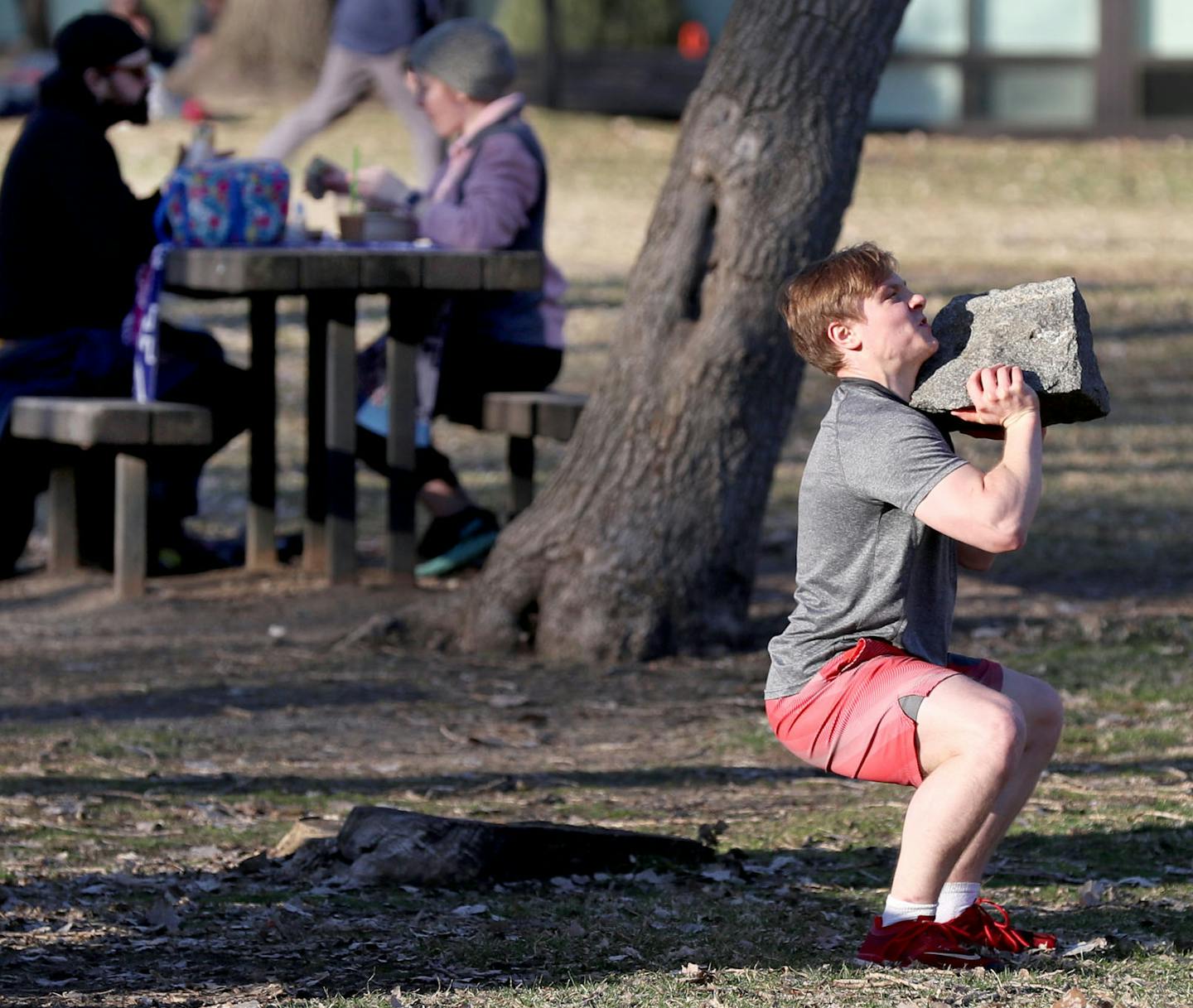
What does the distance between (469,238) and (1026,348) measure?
3757mm

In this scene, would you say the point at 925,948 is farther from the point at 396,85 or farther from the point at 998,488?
the point at 396,85

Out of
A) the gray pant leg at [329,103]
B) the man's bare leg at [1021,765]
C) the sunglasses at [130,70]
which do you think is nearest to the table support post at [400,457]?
the sunglasses at [130,70]

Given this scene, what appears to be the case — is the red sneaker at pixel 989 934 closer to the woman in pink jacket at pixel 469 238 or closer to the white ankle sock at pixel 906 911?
the white ankle sock at pixel 906 911

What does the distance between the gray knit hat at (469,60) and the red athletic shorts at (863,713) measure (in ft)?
13.5

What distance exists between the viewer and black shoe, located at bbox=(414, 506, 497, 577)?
749 centimetres

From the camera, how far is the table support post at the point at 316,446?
24.2 ft

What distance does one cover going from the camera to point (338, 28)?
13.9 m

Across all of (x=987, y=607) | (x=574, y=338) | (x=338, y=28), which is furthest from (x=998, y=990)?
(x=338, y=28)

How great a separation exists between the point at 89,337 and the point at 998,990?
4795mm

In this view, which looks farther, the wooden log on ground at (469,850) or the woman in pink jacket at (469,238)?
the woman in pink jacket at (469,238)

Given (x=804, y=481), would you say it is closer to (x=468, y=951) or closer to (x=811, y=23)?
(x=468, y=951)

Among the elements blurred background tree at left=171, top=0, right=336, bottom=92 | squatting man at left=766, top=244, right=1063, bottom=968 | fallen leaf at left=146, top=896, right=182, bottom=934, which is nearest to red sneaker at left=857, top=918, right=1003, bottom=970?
squatting man at left=766, top=244, right=1063, bottom=968

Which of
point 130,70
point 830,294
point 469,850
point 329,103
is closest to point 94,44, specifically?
point 130,70

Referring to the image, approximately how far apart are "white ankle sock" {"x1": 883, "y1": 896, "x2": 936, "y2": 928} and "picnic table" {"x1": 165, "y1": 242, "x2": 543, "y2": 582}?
373cm
